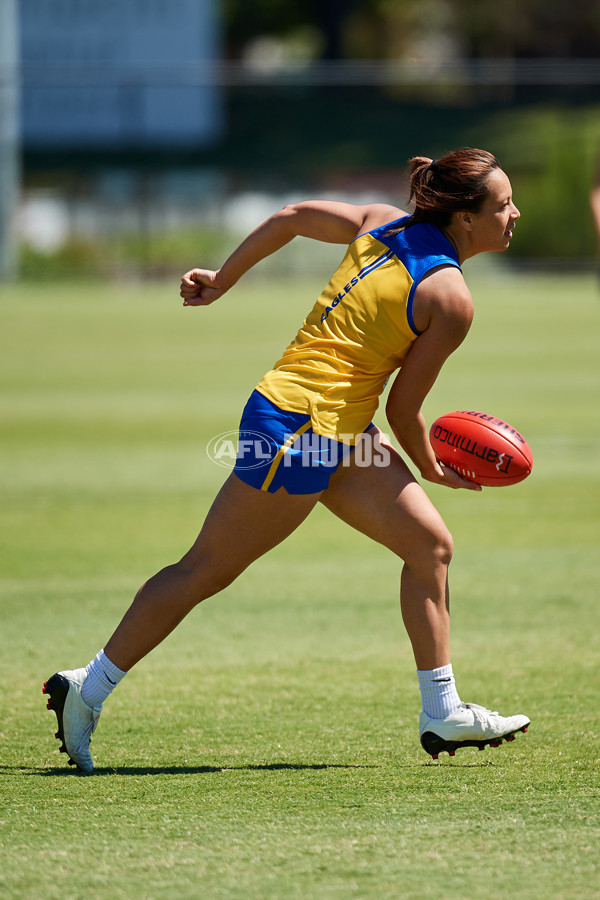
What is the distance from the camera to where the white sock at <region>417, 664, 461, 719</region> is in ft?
13.8

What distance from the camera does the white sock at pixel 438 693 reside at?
4.21 m

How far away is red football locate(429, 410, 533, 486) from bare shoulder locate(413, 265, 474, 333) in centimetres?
59

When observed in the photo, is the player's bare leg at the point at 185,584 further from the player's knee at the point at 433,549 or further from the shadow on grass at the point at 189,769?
the player's knee at the point at 433,549

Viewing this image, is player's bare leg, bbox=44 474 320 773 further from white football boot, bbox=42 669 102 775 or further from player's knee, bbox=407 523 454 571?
player's knee, bbox=407 523 454 571

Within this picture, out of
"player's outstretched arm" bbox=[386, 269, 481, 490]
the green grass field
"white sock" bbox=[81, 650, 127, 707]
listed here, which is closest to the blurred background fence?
the green grass field

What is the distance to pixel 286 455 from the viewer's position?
4.04m

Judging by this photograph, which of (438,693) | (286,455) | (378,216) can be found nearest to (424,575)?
(438,693)

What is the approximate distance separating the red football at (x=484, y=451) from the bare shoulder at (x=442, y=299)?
595 millimetres

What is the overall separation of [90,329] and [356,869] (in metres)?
19.3

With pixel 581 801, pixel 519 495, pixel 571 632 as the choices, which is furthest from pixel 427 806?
pixel 519 495

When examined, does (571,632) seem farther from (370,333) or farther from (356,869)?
(356,869)

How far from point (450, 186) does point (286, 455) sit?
3.41 feet

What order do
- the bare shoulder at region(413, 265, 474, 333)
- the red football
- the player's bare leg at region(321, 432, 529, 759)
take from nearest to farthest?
the bare shoulder at region(413, 265, 474, 333), the player's bare leg at region(321, 432, 529, 759), the red football

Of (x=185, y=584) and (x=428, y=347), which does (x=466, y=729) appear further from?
(x=428, y=347)
